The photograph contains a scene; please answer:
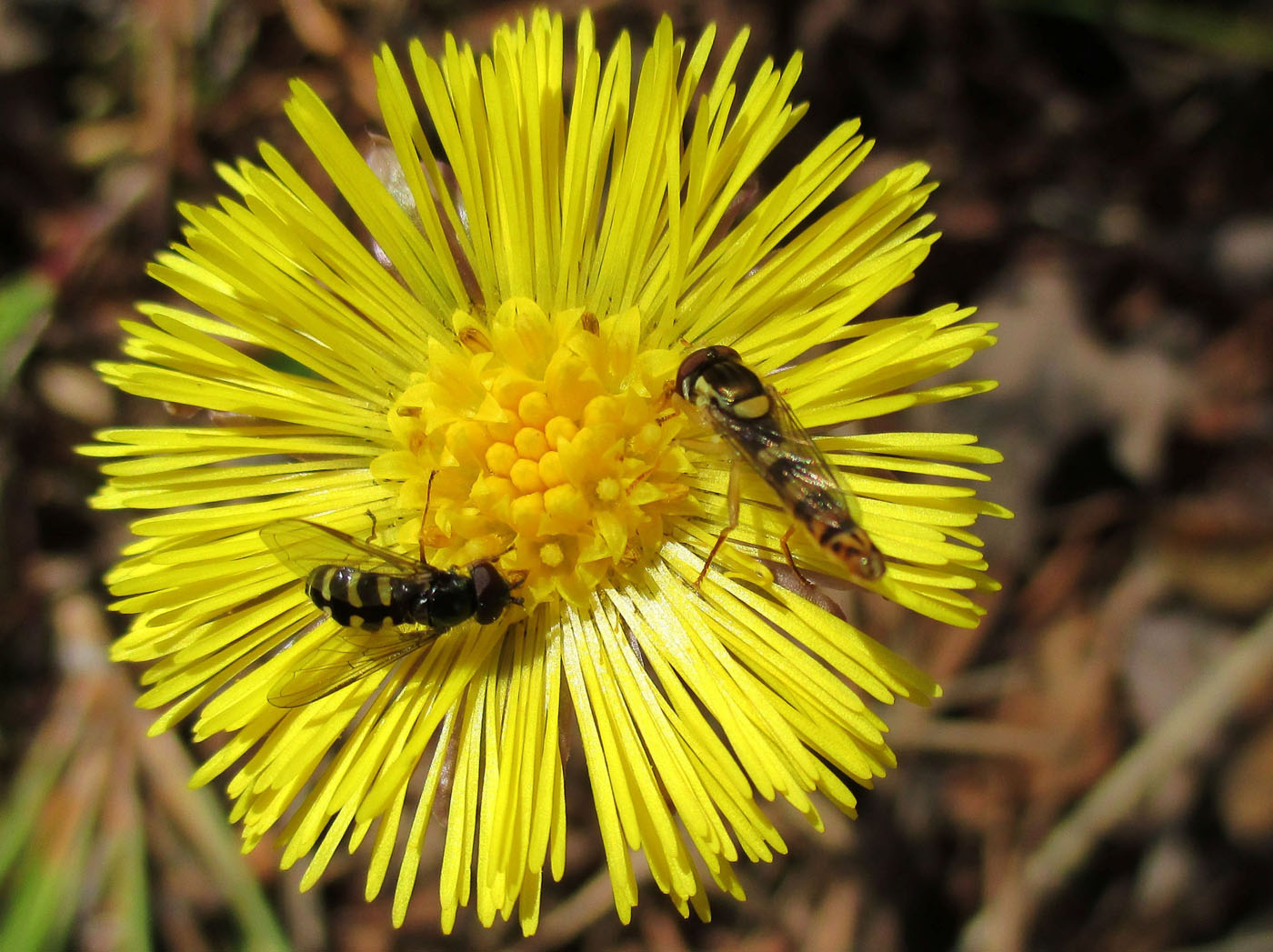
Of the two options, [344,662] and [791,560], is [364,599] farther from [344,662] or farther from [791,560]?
[791,560]

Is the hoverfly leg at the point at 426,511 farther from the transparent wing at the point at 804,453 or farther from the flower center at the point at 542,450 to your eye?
the transparent wing at the point at 804,453

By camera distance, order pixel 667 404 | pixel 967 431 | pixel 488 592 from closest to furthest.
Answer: pixel 488 592
pixel 667 404
pixel 967 431

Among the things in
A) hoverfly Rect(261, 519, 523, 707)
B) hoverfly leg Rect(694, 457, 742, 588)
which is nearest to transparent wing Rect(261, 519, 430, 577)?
hoverfly Rect(261, 519, 523, 707)

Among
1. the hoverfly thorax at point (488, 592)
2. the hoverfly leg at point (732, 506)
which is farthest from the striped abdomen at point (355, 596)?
the hoverfly leg at point (732, 506)

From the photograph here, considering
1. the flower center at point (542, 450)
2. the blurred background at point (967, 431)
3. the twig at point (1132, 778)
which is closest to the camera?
the flower center at point (542, 450)

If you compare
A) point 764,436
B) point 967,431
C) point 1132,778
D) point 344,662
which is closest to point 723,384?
point 764,436

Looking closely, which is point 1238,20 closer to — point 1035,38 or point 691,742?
point 1035,38
